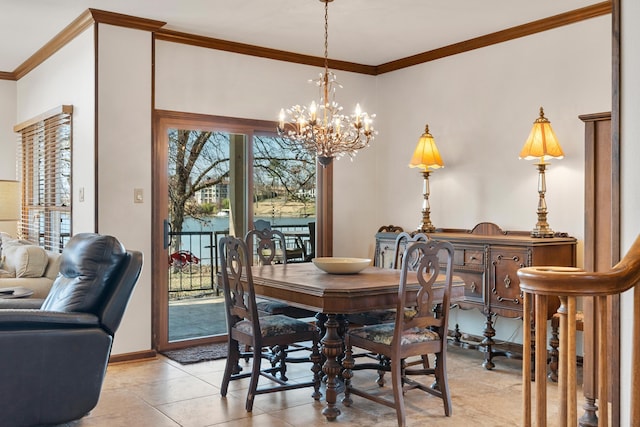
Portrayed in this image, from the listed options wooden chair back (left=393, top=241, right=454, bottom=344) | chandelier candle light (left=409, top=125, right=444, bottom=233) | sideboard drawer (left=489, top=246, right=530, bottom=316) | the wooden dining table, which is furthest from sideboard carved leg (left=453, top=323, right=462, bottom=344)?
wooden chair back (left=393, top=241, right=454, bottom=344)

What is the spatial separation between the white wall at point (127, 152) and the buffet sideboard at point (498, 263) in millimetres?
2479

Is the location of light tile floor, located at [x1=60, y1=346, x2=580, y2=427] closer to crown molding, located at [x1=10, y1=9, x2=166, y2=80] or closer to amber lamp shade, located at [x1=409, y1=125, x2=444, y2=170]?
amber lamp shade, located at [x1=409, y1=125, x2=444, y2=170]

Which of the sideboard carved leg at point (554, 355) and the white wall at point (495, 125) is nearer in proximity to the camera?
the sideboard carved leg at point (554, 355)

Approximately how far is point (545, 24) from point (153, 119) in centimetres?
324

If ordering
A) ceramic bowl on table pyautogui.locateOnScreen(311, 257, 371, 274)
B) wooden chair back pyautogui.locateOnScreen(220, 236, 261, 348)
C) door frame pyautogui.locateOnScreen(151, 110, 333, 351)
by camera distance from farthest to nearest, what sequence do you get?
1. door frame pyautogui.locateOnScreen(151, 110, 333, 351)
2. ceramic bowl on table pyautogui.locateOnScreen(311, 257, 371, 274)
3. wooden chair back pyautogui.locateOnScreen(220, 236, 261, 348)

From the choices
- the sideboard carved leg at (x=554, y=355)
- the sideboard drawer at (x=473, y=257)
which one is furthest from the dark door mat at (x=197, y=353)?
the sideboard carved leg at (x=554, y=355)

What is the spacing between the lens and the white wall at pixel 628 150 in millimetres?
2195

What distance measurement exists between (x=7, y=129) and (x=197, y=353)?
3722 millimetres

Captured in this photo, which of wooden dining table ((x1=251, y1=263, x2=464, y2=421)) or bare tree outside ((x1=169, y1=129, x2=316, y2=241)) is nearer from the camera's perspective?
wooden dining table ((x1=251, y1=263, x2=464, y2=421))

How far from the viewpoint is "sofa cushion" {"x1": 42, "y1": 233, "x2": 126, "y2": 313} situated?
10.5ft

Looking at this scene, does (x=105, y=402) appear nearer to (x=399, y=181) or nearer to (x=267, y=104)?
(x=267, y=104)

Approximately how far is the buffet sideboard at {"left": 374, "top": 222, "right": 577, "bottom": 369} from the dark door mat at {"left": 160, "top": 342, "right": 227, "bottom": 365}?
1.98m

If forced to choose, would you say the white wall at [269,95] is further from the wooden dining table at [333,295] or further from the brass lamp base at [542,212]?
the wooden dining table at [333,295]

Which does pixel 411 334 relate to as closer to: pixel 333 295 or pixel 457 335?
pixel 333 295
